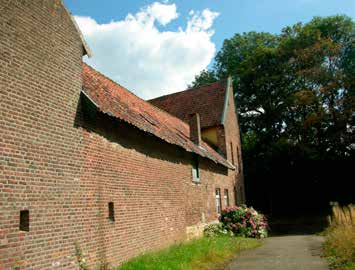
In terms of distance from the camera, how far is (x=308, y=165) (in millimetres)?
33375

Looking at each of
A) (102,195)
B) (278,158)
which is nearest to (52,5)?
(102,195)

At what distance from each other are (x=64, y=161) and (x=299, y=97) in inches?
987

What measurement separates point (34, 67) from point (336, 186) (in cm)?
3205

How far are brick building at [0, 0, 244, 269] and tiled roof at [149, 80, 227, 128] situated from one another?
458 inches

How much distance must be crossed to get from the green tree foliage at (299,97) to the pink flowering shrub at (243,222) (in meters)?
11.9

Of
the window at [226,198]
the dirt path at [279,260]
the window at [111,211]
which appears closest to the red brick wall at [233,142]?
the window at [226,198]

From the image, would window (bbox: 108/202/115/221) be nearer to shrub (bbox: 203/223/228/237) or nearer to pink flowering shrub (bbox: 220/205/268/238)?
shrub (bbox: 203/223/228/237)

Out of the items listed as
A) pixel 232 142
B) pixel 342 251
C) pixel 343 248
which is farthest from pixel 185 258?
pixel 232 142

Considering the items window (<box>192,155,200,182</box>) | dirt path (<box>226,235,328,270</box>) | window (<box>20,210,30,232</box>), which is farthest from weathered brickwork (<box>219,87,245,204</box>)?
window (<box>20,210,30,232</box>)

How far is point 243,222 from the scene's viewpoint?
19484 millimetres

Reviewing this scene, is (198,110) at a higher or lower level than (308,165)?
higher

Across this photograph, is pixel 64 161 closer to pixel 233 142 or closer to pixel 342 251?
pixel 342 251

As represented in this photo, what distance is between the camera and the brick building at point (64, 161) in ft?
21.7

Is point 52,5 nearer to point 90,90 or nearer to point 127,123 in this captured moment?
point 90,90
